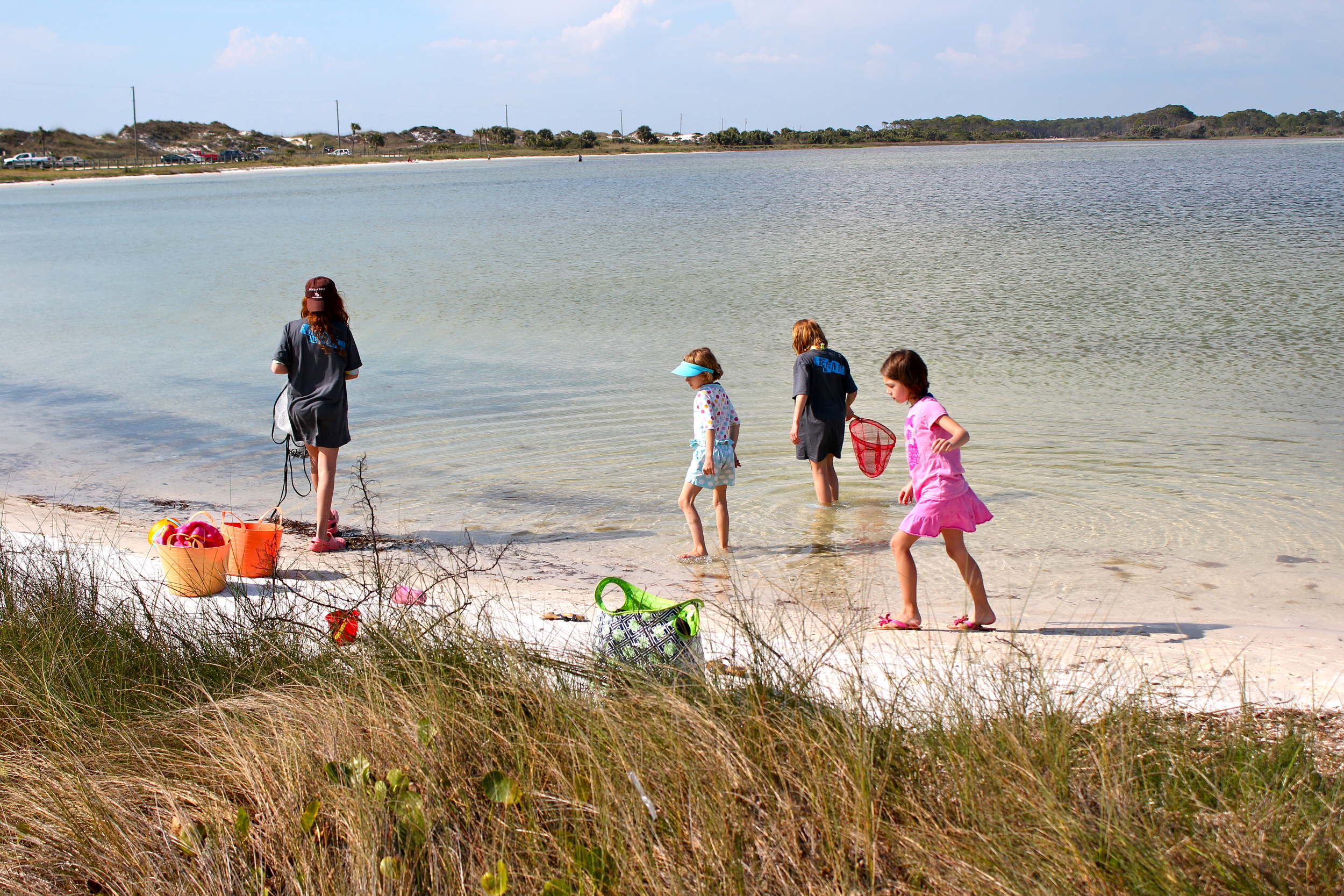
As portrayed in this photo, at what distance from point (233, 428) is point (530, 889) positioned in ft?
33.2

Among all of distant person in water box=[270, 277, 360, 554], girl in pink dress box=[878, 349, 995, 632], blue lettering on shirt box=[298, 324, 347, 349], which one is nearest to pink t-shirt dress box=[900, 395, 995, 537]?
girl in pink dress box=[878, 349, 995, 632]

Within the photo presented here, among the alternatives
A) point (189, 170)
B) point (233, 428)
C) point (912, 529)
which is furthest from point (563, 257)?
point (189, 170)

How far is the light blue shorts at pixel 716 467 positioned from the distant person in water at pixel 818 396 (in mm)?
996

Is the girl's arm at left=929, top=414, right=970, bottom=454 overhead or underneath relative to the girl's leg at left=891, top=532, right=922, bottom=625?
overhead

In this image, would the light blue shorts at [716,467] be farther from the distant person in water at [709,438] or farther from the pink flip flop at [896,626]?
the pink flip flop at [896,626]

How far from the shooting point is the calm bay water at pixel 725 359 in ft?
27.7

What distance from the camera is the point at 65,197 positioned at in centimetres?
6862

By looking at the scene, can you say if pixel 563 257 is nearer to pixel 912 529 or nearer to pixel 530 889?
pixel 912 529

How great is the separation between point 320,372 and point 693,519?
2.79 meters

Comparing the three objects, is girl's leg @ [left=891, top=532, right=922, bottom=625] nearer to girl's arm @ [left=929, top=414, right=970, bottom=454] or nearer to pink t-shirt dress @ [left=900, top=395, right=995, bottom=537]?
pink t-shirt dress @ [left=900, top=395, right=995, bottom=537]

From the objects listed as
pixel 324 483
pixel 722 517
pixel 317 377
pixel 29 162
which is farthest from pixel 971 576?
pixel 29 162

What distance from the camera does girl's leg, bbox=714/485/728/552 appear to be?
6.89 meters

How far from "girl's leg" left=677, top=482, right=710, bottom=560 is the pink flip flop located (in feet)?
5.98

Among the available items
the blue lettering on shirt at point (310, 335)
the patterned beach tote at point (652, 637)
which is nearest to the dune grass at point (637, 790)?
the patterned beach tote at point (652, 637)
